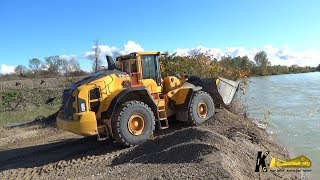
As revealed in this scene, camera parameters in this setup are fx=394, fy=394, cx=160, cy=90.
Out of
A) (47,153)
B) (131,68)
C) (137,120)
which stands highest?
(131,68)

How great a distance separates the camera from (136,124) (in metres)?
9.26

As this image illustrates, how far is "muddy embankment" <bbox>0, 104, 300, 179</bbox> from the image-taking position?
6.00 m

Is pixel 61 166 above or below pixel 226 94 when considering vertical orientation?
below

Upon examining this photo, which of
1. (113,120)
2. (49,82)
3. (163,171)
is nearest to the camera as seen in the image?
(163,171)

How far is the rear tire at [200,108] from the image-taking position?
1048cm

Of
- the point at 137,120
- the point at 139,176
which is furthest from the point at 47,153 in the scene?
the point at 139,176

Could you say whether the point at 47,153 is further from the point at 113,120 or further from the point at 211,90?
the point at 211,90

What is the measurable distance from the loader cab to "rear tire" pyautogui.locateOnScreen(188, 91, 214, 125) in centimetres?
114

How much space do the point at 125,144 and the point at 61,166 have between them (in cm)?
151

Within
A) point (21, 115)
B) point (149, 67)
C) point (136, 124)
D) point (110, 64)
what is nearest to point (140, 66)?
point (149, 67)

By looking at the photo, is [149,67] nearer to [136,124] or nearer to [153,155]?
[136,124]

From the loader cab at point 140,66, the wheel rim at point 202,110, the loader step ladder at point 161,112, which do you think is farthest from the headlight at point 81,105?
the wheel rim at point 202,110

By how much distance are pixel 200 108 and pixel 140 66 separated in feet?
7.32

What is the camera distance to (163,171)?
5945 mm
